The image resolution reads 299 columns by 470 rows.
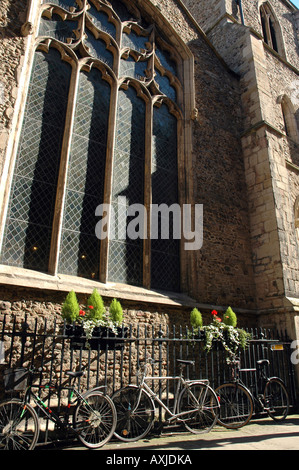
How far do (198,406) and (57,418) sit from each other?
1.95 metres

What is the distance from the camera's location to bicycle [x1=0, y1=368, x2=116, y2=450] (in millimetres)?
3518

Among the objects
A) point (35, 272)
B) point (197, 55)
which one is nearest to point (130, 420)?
point (35, 272)

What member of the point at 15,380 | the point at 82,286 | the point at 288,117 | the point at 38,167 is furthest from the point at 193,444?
the point at 288,117

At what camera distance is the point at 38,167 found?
6363 mm

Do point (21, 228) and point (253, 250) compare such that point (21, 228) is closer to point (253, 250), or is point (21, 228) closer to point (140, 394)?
point (140, 394)

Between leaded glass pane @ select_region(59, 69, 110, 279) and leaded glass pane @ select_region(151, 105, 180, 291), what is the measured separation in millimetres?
1368

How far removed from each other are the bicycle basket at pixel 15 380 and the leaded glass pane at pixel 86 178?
2.39 meters

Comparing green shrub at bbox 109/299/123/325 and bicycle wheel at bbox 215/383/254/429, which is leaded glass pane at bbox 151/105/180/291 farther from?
bicycle wheel at bbox 215/383/254/429

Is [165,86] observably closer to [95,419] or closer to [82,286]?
[82,286]

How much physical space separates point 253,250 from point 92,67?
230 inches

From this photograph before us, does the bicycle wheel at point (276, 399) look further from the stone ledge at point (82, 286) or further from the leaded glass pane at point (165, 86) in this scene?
the leaded glass pane at point (165, 86)

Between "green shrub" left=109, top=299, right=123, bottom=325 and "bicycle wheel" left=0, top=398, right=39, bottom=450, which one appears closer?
"bicycle wheel" left=0, top=398, right=39, bottom=450

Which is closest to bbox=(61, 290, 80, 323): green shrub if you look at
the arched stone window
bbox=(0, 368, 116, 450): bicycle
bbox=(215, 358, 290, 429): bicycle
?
bbox=(0, 368, 116, 450): bicycle
